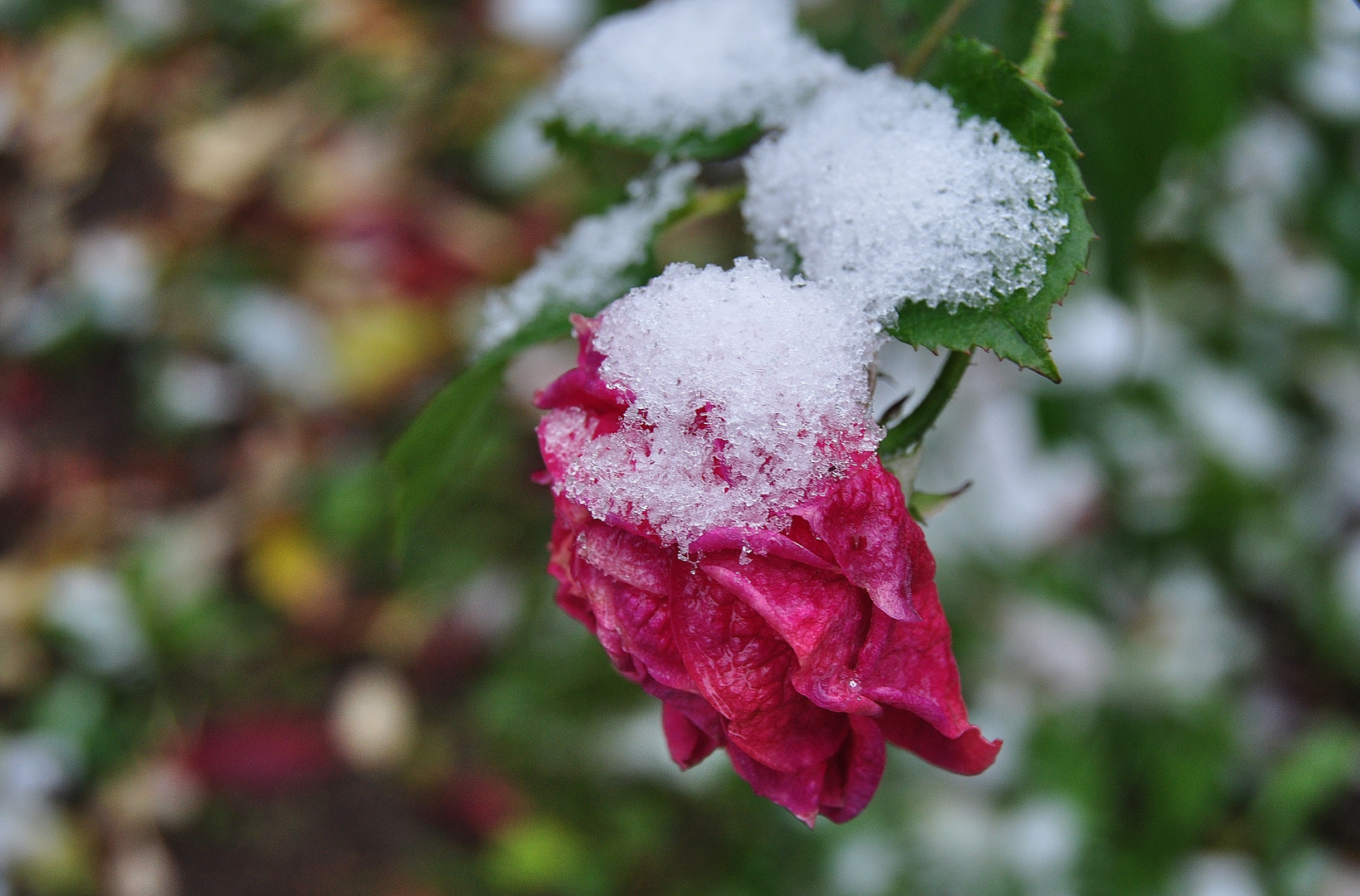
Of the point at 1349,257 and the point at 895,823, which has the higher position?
the point at 1349,257

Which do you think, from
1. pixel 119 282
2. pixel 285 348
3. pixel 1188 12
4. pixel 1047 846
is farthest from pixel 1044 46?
pixel 119 282

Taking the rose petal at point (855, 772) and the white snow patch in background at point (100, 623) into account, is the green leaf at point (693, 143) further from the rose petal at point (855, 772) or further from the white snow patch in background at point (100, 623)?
the white snow patch in background at point (100, 623)

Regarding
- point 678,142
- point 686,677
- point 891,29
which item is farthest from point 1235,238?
point 686,677


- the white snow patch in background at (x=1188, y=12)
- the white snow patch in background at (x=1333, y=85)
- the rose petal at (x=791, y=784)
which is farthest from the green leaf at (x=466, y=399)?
the white snow patch in background at (x=1333, y=85)

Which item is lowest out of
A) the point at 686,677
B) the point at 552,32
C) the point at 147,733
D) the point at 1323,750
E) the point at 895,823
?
the point at 147,733

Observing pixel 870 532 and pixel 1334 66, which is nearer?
pixel 870 532

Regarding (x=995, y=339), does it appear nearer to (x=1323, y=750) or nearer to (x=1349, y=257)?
(x=1349, y=257)

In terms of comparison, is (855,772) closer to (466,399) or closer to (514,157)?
(466,399)
